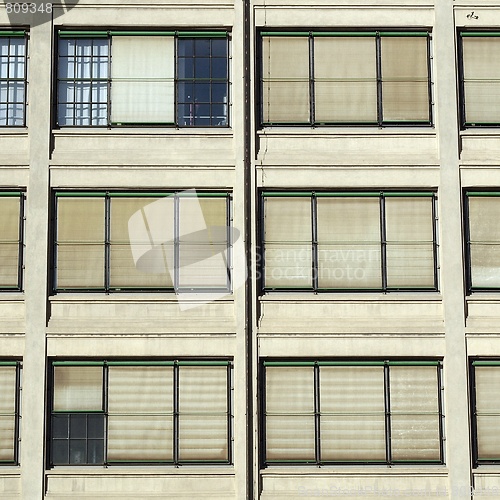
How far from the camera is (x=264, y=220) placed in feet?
59.1

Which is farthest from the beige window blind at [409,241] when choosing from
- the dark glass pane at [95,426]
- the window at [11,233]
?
the window at [11,233]

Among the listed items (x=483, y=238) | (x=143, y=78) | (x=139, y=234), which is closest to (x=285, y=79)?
(x=143, y=78)

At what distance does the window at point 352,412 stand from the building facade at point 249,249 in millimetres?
55

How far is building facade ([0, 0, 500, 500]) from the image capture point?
1731 cm

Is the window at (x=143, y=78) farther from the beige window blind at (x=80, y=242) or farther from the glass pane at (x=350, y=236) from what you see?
the glass pane at (x=350, y=236)

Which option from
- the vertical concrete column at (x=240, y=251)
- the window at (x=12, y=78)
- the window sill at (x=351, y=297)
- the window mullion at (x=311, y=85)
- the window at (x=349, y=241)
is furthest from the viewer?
the window at (x=12, y=78)

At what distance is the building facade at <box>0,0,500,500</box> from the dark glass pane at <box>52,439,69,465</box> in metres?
0.05

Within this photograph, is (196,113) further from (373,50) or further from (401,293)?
(401,293)

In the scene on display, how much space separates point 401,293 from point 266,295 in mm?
3442

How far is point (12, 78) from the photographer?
18453 mm

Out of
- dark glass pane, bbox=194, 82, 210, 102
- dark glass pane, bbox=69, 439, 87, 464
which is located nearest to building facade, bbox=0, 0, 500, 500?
dark glass pane, bbox=69, 439, 87, 464

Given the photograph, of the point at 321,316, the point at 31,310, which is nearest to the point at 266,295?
the point at 321,316

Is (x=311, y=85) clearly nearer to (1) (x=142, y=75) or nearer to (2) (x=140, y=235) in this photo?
(1) (x=142, y=75)

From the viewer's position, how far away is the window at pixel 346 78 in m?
18.3
